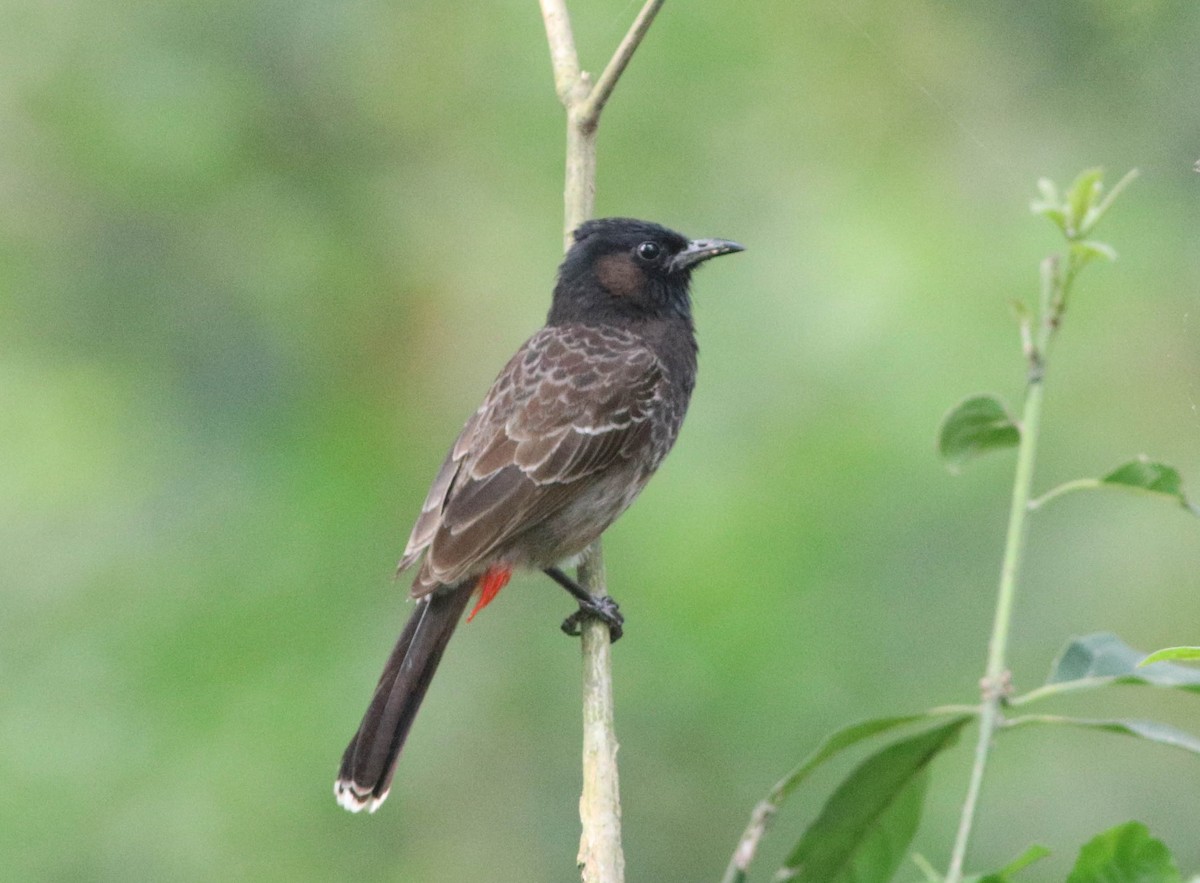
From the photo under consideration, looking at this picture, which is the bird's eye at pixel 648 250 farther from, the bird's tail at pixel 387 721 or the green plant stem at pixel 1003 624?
the green plant stem at pixel 1003 624

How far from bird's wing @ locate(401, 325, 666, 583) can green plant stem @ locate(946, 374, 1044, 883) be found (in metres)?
2.32

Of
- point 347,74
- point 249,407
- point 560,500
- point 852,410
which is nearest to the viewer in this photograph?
point 560,500

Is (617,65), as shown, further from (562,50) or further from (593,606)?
(593,606)

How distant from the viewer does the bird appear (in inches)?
140

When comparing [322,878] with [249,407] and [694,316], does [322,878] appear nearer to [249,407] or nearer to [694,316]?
[249,407]

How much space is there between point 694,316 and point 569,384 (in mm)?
727

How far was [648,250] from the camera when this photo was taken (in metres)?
4.34

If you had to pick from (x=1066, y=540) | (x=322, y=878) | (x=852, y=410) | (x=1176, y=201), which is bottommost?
(x=322, y=878)

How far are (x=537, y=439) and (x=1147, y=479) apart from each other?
95.0 inches

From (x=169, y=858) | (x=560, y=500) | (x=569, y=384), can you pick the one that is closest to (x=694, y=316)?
(x=569, y=384)

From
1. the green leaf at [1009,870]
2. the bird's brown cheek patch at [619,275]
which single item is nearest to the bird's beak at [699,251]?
the bird's brown cheek patch at [619,275]

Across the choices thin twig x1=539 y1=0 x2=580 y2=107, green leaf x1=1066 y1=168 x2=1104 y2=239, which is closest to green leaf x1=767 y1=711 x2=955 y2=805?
green leaf x1=1066 y1=168 x2=1104 y2=239

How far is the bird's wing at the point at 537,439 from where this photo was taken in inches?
146

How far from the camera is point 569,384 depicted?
13.3ft
